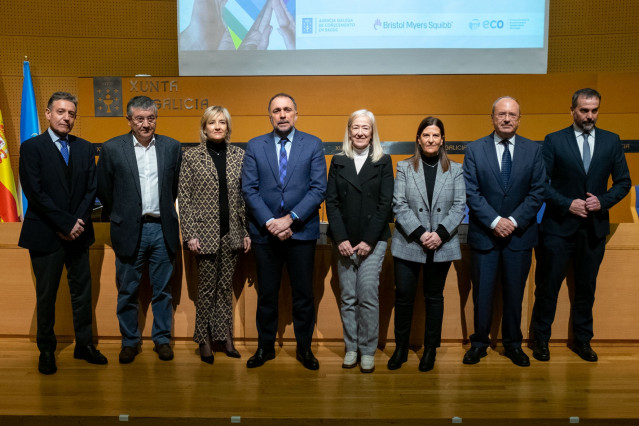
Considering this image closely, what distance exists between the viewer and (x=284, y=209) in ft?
9.42

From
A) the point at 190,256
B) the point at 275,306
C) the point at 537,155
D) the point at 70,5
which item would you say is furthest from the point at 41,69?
the point at 537,155

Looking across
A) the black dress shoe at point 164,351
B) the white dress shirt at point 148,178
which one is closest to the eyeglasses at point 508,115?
the white dress shirt at point 148,178

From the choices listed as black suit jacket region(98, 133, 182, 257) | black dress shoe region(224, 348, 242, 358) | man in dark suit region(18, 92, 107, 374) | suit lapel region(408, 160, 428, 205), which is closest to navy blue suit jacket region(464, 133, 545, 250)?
suit lapel region(408, 160, 428, 205)

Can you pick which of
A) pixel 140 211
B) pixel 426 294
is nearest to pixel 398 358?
pixel 426 294

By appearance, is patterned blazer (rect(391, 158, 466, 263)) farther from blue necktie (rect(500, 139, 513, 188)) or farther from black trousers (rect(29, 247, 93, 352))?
black trousers (rect(29, 247, 93, 352))

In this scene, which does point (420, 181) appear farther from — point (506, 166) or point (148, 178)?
point (148, 178)

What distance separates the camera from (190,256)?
323 cm

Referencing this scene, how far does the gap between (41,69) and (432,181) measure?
465 cm

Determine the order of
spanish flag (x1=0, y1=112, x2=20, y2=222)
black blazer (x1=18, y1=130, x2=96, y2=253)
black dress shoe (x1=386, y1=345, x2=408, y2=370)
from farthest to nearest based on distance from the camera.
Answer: spanish flag (x1=0, y1=112, x2=20, y2=222) < black dress shoe (x1=386, y1=345, x2=408, y2=370) < black blazer (x1=18, y1=130, x2=96, y2=253)

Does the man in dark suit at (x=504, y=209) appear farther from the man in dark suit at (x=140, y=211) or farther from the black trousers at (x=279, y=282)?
the man in dark suit at (x=140, y=211)

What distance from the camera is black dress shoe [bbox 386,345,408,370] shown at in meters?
2.93

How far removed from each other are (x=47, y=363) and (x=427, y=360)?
6.85 feet

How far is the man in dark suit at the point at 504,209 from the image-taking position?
2.89m

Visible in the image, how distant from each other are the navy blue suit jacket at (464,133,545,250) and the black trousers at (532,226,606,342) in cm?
19
